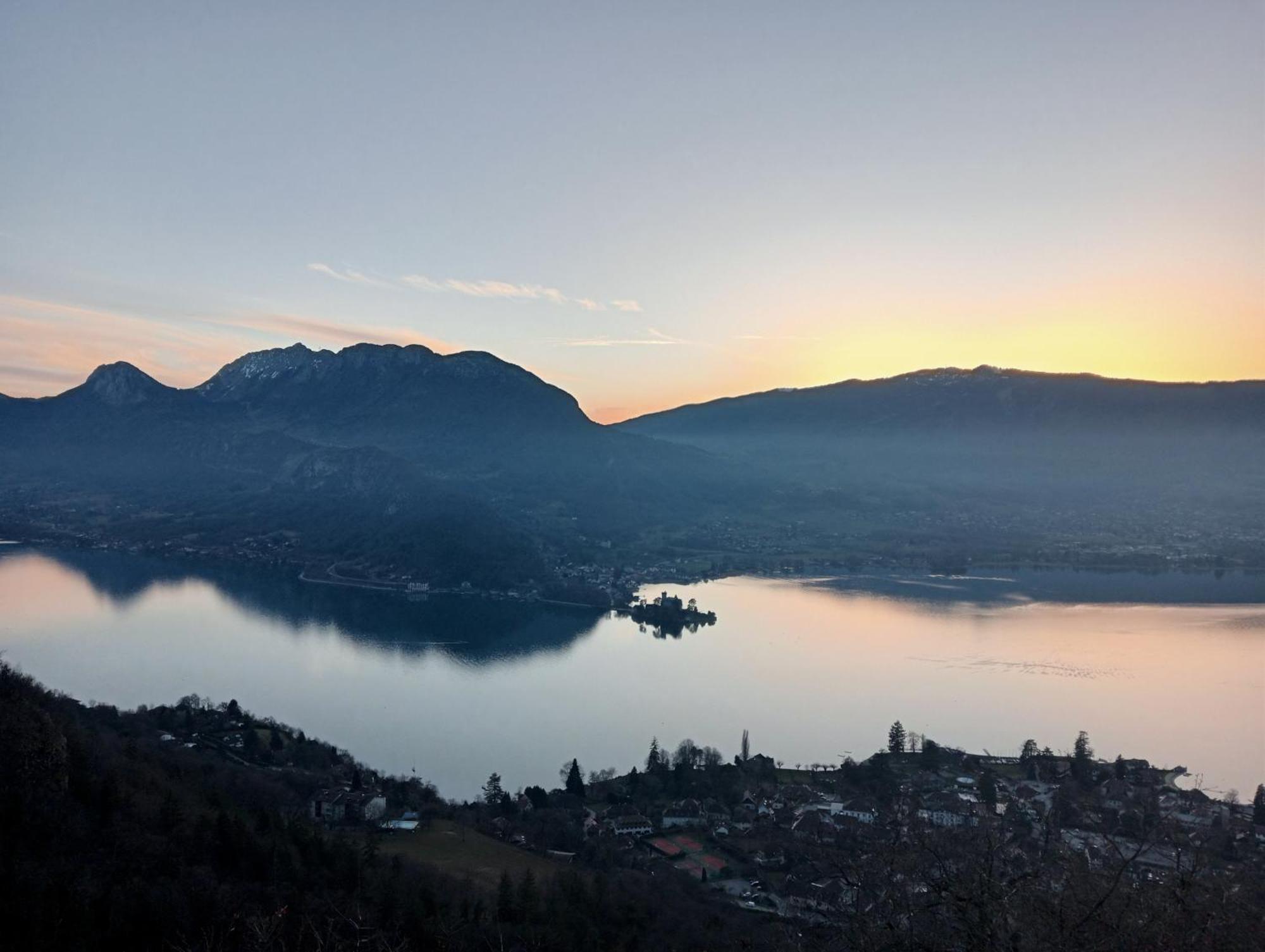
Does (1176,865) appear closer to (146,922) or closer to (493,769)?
(146,922)

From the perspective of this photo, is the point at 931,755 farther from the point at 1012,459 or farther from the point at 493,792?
the point at 1012,459

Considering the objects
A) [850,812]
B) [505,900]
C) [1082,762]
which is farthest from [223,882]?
[1082,762]

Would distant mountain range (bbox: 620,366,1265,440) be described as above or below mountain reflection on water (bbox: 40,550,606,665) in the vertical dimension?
above

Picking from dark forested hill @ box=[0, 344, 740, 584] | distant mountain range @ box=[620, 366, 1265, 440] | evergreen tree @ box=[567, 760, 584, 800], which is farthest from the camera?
distant mountain range @ box=[620, 366, 1265, 440]

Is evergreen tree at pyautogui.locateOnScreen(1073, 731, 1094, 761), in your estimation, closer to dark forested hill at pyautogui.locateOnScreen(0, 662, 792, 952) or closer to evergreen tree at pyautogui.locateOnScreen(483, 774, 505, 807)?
dark forested hill at pyautogui.locateOnScreen(0, 662, 792, 952)

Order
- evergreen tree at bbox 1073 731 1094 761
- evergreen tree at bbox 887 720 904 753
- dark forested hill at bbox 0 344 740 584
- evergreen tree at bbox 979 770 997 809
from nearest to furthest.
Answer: evergreen tree at bbox 979 770 997 809 < evergreen tree at bbox 1073 731 1094 761 < evergreen tree at bbox 887 720 904 753 < dark forested hill at bbox 0 344 740 584

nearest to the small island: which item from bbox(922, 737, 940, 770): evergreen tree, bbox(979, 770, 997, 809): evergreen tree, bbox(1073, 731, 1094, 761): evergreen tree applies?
bbox(922, 737, 940, 770): evergreen tree
